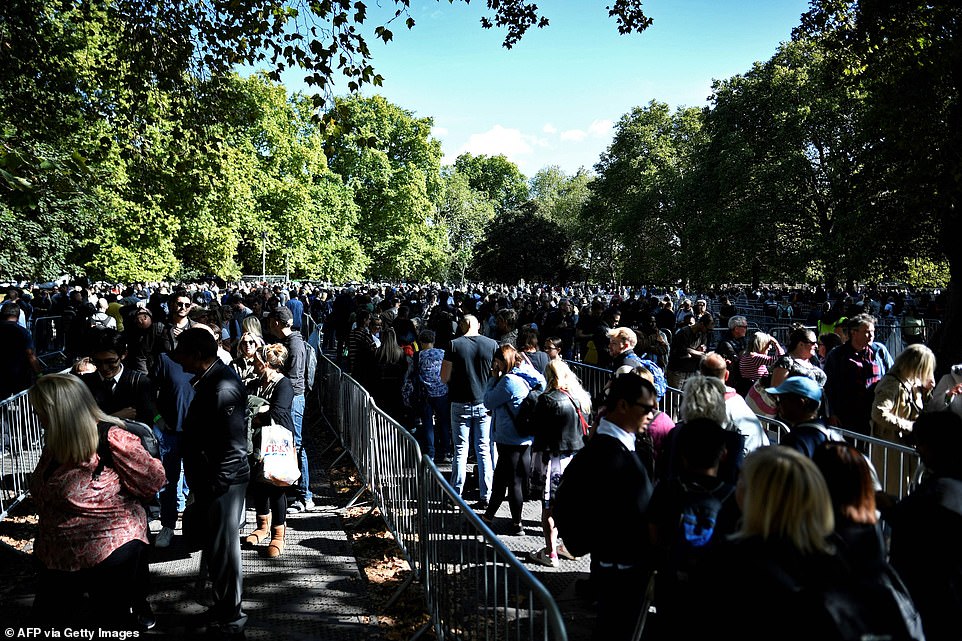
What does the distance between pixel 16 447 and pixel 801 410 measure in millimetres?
8458

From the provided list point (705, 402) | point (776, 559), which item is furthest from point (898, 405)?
point (776, 559)

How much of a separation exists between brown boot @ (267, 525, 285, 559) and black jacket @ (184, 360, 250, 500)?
1.62 meters

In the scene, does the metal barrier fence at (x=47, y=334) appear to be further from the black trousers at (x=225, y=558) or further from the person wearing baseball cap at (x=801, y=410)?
the person wearing baseball cap at (x=801, y=410)

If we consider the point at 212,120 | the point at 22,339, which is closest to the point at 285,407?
the point at 22,339

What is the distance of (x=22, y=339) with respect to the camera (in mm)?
8258

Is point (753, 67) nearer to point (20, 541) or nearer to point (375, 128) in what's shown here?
point (375, 128)

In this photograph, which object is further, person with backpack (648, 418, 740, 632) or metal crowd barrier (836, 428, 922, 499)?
metal crowd barrier (836, 428, 922, 499)

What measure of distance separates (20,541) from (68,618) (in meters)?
3.07

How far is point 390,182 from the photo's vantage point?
47312 mm

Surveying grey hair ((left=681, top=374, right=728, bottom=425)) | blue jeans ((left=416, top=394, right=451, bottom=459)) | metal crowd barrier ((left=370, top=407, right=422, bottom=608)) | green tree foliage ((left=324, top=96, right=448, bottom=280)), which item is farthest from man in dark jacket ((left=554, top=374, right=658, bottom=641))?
green tree foliage ((left=324, top=96, right=448, bottom=280))

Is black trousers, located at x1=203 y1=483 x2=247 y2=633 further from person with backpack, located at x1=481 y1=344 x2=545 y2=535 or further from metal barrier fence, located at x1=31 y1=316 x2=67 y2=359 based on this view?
metal barrier fence, located at x1=31 y1=316 x2=67 y2=359

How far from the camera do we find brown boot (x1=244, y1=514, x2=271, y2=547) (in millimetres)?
5945

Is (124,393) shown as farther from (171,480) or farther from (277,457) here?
(277,457)

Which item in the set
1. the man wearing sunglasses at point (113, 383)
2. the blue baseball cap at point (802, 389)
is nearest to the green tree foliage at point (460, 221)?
the man wearing sunglasses at point (113, 383)
